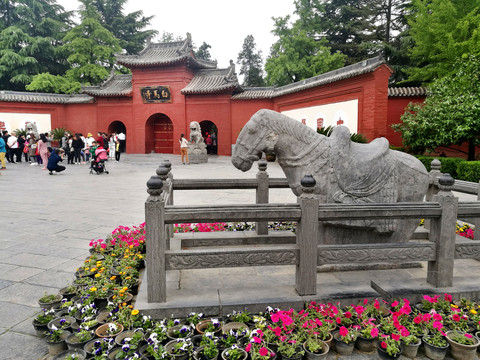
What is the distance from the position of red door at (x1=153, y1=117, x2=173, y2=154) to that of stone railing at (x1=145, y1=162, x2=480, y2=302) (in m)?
21.3

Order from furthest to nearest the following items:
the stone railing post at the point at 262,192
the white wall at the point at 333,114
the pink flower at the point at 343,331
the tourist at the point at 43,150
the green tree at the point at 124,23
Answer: the green tree at the point at 124,23
the tourist at the point at 43,150
the white wall at the point at 333,114
the stone railing post at the point at 262,192
the pink flower at the point at 343,331

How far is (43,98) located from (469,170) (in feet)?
80.8

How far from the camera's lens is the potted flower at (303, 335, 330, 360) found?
229 cm

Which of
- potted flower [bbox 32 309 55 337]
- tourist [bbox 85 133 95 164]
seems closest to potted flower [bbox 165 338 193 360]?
potted flower [bbox 32 309 55 337]

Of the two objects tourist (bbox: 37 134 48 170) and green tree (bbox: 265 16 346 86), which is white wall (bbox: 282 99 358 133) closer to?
green tree (bbox: 265 16 346 86)

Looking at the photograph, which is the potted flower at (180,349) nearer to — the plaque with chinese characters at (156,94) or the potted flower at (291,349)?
A: the potted flower at (291,349)

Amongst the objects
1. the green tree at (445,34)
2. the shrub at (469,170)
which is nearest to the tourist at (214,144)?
the green tree at (445,34)

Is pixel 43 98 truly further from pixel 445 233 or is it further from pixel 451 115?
pixel 445 233

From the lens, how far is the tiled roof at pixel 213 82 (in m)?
21.0

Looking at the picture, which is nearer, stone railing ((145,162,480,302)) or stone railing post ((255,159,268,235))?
stone railing ((145,162,480,302))

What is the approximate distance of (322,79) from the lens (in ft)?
52.9

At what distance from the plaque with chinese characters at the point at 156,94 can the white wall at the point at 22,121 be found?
7271mm

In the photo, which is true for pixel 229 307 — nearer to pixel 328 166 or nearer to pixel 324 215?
pixel 324 215

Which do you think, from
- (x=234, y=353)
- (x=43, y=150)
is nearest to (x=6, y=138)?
(x=43, y=150)
